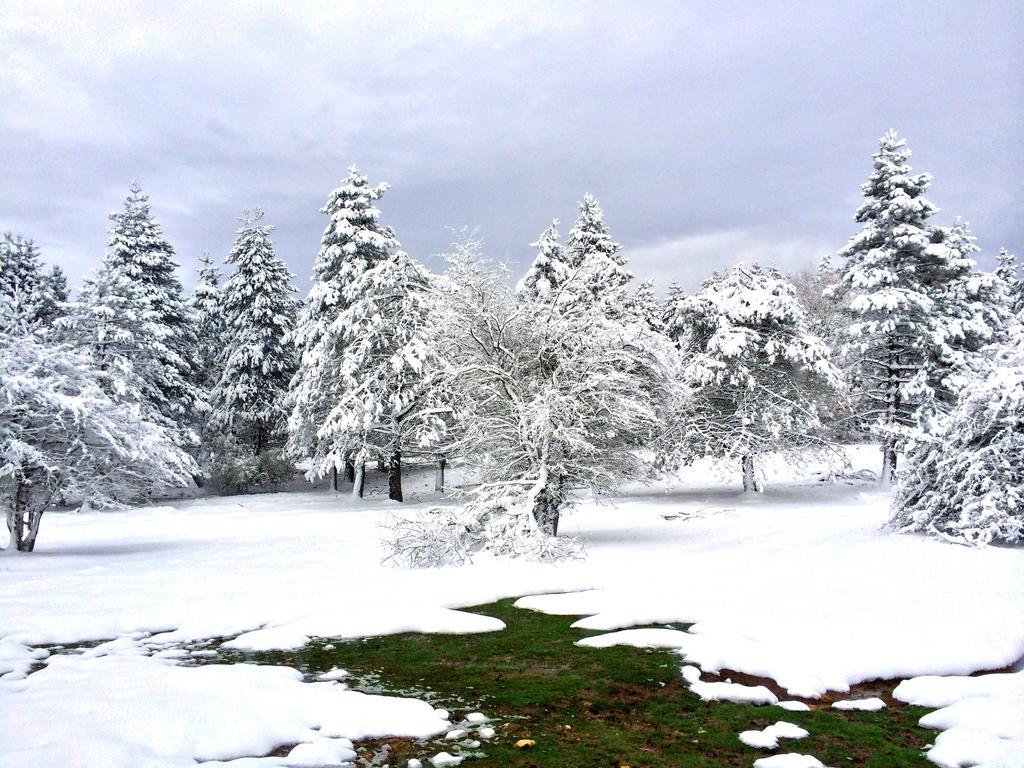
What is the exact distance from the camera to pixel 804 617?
834 cm

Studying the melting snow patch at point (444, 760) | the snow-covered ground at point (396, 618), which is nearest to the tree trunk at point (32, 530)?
the snow-covered ground at point (396, 618)

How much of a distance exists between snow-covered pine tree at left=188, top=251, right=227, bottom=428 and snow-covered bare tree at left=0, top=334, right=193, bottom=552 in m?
21.2

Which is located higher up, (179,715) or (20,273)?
(20,273)

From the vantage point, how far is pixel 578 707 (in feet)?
19.6

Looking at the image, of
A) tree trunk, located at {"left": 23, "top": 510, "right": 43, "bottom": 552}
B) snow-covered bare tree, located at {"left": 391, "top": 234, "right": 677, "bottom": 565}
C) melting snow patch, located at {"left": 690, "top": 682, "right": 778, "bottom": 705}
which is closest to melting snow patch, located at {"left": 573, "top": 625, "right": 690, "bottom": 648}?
melting snow patch, located at {"left": 690, "top": 682, "right": 778, "bottom": 705}

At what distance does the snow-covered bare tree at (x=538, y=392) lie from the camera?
14.0 metres

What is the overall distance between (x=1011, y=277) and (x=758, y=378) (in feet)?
112

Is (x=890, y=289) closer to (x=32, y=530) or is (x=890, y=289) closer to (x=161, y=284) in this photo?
(x=32, y=530)

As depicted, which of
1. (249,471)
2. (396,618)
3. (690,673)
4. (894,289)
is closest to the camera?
(690,673)

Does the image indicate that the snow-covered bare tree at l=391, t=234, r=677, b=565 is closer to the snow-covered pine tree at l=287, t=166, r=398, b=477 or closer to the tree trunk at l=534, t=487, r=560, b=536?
the tree trunk at l=534, t=487, r=560, b=536

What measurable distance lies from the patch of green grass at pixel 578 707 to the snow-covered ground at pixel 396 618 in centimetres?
37

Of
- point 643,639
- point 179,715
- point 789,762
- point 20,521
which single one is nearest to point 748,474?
point 643,639

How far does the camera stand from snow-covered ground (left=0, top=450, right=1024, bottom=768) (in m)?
5.20

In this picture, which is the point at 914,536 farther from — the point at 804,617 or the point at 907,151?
the point at 907,151
